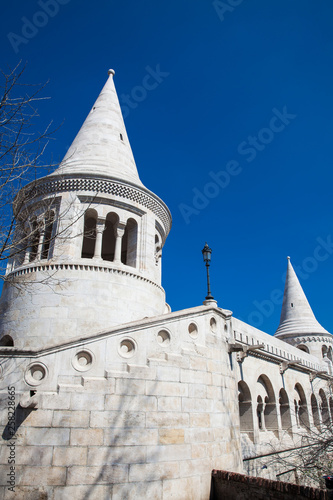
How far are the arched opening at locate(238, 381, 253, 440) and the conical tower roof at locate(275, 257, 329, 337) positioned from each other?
16412mm

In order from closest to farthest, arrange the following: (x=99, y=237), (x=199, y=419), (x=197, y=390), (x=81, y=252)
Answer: (x=199, y=419), (x=197, y=390), (x=99, y=237), (x=81, y=252)

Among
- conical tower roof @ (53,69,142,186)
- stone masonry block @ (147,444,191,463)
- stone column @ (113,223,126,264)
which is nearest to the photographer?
stone masonry block @ (147,444,191,463)

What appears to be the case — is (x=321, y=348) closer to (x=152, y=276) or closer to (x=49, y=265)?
(x=152, y=276)

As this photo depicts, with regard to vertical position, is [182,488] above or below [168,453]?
below

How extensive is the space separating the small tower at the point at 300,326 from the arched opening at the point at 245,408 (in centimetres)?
1601

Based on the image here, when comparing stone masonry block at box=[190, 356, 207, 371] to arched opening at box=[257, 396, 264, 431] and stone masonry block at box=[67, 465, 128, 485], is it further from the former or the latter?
arched opening at box=[257, 396, 264, 431]

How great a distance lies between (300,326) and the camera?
2778 centimetres

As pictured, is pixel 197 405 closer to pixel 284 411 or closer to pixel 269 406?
pixel 269 406

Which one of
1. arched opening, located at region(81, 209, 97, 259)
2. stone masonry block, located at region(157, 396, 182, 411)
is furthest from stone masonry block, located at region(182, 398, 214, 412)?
arched opening, located at region(81, 209, 97, 259)

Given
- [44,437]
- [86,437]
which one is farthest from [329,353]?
[44,437]

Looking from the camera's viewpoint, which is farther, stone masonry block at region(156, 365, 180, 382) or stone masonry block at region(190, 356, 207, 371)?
stone masonry block at region(190, 356, 207, 371)

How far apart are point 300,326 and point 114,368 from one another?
23.8 metres

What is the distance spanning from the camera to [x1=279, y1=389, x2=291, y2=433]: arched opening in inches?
607

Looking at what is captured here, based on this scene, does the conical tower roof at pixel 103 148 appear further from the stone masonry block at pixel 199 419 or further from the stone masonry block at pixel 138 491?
the stone masonry block at pixel 138 491
